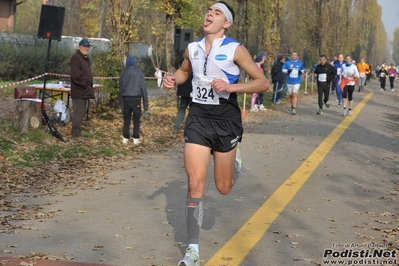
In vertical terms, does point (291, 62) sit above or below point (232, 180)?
above

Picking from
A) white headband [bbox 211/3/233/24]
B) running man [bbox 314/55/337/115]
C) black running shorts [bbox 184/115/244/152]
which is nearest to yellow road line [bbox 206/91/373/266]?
black running shorts [bbox 184/115/244/152]

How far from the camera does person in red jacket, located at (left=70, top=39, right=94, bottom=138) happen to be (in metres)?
15.8

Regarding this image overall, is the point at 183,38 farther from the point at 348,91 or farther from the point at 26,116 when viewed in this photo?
the point at 26,116

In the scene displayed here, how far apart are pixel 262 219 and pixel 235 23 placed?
32.1 m

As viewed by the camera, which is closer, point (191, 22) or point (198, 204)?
point (198, 204)

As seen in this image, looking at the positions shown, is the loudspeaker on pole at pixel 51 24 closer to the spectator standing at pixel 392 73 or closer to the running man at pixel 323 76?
the running man at pixel 323 76

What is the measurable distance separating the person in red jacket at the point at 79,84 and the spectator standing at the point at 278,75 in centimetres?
1445

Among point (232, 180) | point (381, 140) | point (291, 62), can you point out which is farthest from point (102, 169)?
point (291, 62)

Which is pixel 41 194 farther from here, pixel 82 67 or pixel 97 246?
pixel 82 67

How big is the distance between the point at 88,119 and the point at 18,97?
3.38 metres

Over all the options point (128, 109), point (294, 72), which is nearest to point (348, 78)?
point (294, 72)

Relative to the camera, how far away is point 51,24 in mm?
15820

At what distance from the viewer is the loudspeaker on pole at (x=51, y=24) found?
1574 centimetres

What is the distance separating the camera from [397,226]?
27.5 feet
